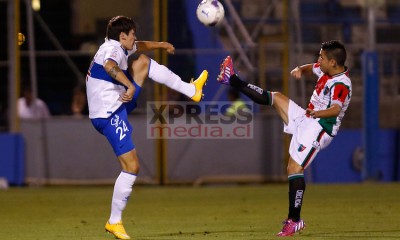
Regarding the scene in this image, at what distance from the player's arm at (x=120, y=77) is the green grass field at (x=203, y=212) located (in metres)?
1.60

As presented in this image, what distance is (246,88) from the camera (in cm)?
1208

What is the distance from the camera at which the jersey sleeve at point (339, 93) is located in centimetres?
1097

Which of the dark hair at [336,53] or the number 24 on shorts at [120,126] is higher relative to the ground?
the dark hair at [336,53]

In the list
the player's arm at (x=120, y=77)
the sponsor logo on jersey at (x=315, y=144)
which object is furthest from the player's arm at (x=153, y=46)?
the sponsor logo on jersey at (x=315, y=144)

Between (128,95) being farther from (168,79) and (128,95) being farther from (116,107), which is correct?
(168,79)

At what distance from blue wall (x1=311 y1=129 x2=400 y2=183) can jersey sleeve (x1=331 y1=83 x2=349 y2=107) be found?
9.87 metres

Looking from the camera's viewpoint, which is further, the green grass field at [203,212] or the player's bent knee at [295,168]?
the green grass field at [203,212]

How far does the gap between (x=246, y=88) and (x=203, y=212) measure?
10.3ft

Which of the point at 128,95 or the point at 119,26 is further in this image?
the point at 119,26

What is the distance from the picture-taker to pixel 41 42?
21.2m

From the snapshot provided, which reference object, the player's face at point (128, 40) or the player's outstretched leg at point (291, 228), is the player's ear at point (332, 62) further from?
the player's face at point (128, 40)

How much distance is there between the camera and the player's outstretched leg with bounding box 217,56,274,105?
1202 centimetres

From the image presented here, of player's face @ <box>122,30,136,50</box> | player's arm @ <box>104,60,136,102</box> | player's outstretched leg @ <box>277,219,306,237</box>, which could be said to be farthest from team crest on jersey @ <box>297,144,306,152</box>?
player's face @ <box>122,30,136,50</box>

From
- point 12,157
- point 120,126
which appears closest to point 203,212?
point 120,126
